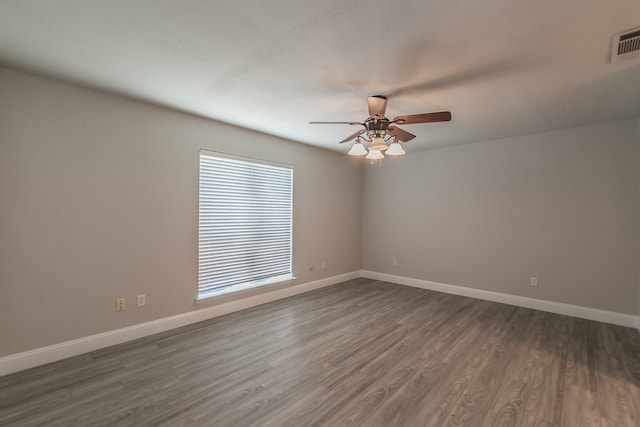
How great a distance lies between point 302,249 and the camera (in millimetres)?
4797

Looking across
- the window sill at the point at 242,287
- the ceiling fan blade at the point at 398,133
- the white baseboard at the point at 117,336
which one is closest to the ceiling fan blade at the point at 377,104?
the ceiling fan blade at the point at 398,133

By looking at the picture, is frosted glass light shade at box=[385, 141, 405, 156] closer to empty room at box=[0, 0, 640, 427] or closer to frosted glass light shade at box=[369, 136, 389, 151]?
frosted glass light shade at box=[369, 136, 389, 151]

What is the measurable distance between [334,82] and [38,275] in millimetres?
3129

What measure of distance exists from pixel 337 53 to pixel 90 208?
8.84 feet

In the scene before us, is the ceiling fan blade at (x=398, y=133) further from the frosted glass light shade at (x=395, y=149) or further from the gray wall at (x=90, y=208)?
the gray wall at (x=90, y=208)

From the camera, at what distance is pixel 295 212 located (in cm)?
469

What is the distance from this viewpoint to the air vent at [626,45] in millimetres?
1848

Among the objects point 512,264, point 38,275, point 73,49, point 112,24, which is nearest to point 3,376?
point 38,275

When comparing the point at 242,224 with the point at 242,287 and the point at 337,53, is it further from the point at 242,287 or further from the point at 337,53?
the point at 337,53

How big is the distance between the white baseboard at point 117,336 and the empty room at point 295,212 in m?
0.02

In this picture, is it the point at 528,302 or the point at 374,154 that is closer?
the point at 374,154

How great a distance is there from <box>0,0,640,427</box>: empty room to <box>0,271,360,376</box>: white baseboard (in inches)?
0.8

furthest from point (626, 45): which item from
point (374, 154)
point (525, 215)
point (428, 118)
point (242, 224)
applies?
point (242, 224)

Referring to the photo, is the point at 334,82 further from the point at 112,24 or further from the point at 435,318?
the point at 435,318
